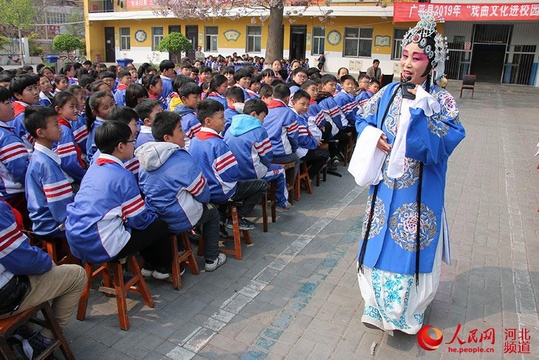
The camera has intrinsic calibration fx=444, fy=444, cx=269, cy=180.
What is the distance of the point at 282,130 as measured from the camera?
16.6 ft

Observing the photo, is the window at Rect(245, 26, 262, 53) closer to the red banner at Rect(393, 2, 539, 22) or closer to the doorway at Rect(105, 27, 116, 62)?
the red banner at Rect(393, 2, 539, 22)

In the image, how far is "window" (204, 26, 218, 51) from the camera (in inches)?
1010

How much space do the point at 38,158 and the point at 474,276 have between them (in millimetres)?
3538

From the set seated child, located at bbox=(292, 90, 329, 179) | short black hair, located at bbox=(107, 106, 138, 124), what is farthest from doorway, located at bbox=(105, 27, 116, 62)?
short black hair, located at bbox=(107, 106, 138, 124)

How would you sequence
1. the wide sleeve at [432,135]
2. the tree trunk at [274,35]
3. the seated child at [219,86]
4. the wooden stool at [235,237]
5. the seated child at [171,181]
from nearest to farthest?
the wide sleeve at [432,135] < the seated child at [171,181] < the wooden stool at [235,237] < the seated child at [219,86] < the tree trunk at [274,35]

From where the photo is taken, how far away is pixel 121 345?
2.78m

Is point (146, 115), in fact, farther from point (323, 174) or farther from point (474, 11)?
point (474, 11)

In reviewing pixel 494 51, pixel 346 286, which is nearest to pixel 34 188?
pixel 346 286

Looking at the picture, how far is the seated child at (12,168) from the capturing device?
136 inches

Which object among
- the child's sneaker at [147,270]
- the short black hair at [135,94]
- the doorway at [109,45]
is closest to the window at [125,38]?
the doorway at [109,45]

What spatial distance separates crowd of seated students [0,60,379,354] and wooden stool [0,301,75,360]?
55 mm

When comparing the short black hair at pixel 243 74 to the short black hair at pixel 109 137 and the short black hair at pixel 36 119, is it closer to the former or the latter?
the short black hair at pixel 36 119

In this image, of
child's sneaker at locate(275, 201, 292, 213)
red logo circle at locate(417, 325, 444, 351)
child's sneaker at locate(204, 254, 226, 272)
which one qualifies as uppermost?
child's sneaker at locate(275, 201, 292, 213)

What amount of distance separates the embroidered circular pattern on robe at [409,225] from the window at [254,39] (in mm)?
22954
